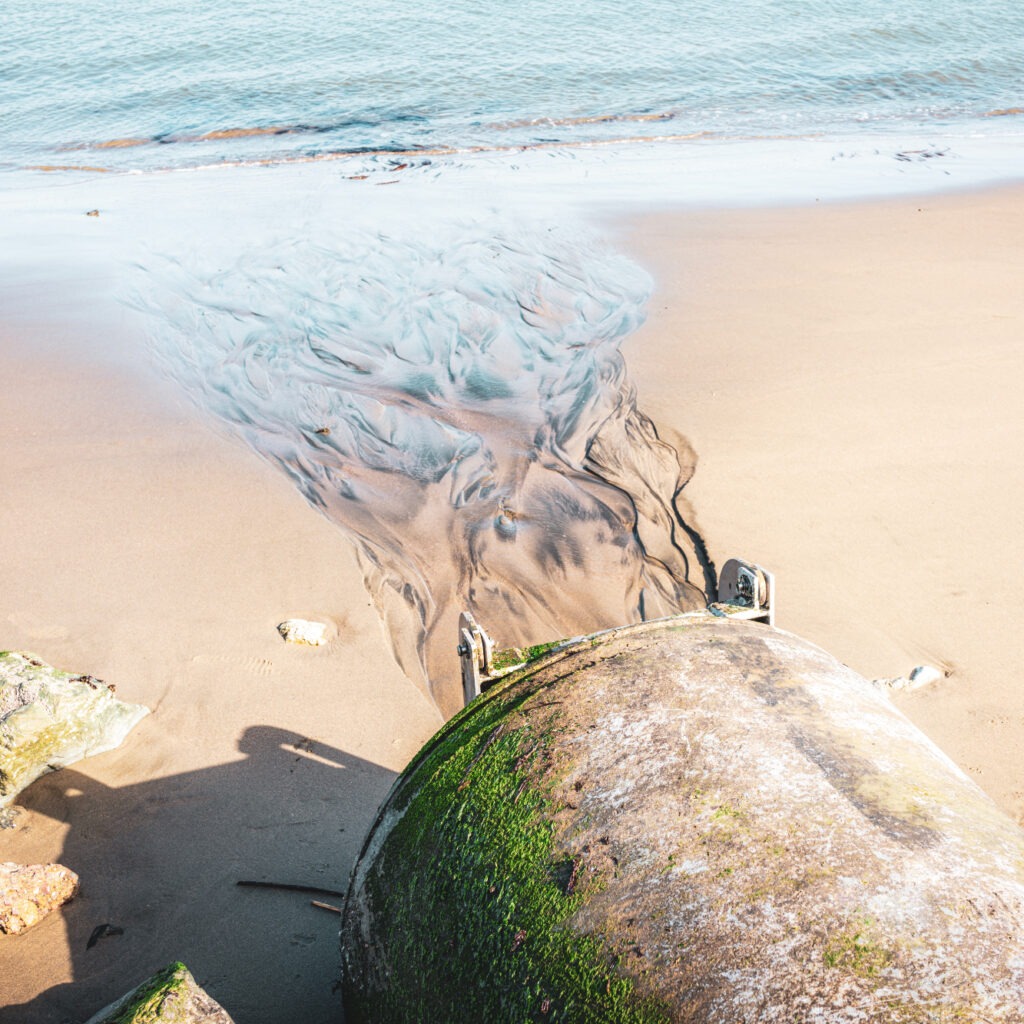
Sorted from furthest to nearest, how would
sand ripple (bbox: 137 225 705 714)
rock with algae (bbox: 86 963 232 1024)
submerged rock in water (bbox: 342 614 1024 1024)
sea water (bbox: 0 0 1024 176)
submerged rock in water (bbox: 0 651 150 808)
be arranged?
1. sea water (bbox: 0 0 1024 176)
2. sand ripple (bbox: 137 225 705 714)
3. submerged rock in water (bbox: 0 651 150 808)
4. rock with algae (bbox: 86 963 232 1024)
5. submerged rock in water (bbox: 342 614 1024 1024)

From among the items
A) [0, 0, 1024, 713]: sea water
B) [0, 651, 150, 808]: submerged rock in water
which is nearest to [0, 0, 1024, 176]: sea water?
[0, 0, 1024, 713]: sea water

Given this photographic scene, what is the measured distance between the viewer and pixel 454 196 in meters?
11.7

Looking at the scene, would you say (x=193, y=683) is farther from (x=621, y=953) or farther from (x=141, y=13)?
(x=141, y=13)

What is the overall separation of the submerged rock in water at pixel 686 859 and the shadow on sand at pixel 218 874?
35.9 inches

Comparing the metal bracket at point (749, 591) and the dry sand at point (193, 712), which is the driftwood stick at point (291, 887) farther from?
the metal bracket at point (749, 591)

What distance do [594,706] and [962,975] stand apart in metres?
0.88

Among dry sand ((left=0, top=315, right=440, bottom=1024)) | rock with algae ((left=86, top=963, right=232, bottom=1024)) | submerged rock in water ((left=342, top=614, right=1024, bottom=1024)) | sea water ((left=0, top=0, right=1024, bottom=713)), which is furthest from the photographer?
sea water ((left=0, top=0, right=1024, bottom=713))

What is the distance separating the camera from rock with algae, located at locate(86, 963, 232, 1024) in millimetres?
2186

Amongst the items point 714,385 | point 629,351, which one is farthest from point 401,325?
point 714,385

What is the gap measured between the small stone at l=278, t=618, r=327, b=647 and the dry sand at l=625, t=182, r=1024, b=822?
2.22 metres

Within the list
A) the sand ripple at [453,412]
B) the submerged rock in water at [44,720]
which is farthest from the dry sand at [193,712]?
the sand ripple at [453,412]

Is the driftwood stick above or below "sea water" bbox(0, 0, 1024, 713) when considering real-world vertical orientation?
below

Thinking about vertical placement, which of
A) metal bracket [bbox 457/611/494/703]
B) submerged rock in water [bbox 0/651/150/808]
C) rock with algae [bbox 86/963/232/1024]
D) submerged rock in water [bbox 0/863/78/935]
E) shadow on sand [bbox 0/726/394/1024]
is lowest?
shadow on sand [bbox 0/726/394/1024]

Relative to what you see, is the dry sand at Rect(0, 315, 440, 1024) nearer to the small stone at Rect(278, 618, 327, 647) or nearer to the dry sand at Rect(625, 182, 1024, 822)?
the small stone at Rect(278, 618, 327, 647)
